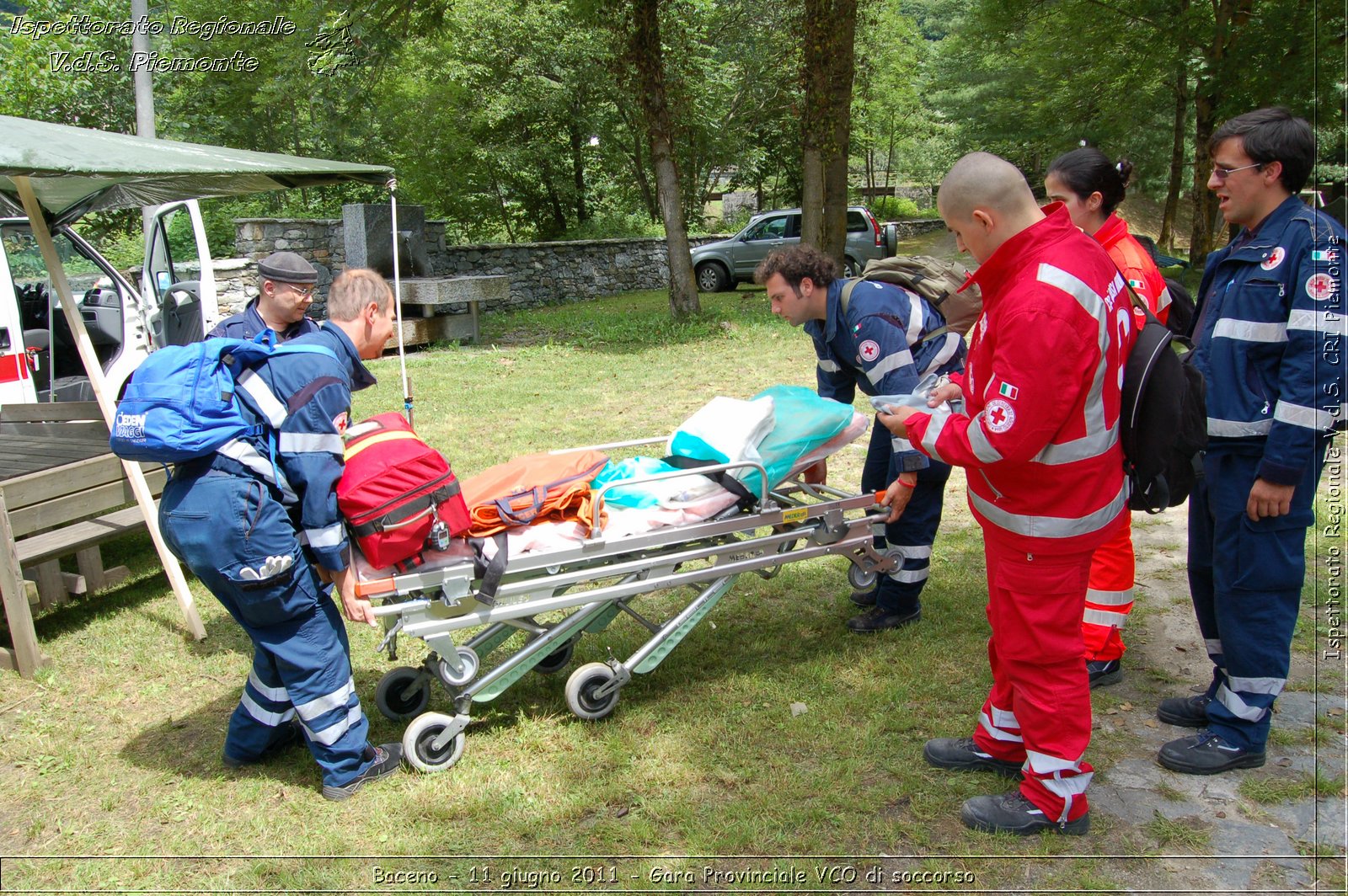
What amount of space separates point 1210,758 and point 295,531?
338 cm

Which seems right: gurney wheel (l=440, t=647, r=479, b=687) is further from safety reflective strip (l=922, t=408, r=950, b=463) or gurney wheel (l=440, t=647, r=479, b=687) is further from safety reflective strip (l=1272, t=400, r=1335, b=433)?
safety reflective strip (l=1272, t=400, r=1335, b=433)

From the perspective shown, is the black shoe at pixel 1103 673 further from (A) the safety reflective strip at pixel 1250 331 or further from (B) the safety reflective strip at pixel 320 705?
(B) the safety reflective strip at pixel 320 705

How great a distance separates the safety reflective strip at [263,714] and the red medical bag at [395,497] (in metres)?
0.84

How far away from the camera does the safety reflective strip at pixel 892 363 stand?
3.97 m

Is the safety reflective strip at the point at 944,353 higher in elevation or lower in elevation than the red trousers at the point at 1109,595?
higher

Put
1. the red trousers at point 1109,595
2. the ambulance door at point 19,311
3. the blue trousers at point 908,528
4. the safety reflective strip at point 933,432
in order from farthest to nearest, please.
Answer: the ambulance door at point 19,311
the blue trousers at point 908,528
the red trousers at point 1109,595
the safety reflective strip at point 933,432

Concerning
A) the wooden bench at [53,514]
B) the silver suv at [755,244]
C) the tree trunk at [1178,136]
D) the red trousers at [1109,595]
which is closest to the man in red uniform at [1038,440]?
the red trousers at [1109,595]

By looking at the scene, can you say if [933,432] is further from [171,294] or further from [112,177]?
[171,294]

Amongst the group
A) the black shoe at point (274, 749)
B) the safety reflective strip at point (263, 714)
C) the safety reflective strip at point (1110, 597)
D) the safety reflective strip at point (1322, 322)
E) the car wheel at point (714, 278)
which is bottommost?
the black shoe at point (274, 749)

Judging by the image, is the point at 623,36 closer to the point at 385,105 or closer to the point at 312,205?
the point at 385,105

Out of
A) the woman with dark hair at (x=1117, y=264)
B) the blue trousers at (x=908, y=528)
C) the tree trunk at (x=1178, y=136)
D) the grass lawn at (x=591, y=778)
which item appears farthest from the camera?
the tree trunk at (x=1178, y=136)

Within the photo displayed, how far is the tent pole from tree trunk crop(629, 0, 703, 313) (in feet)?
31.5

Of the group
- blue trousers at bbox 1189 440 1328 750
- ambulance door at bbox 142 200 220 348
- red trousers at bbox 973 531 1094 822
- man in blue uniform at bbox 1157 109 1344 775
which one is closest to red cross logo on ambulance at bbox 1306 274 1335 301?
man in blue uniform at bbox 1157 109 1344 775

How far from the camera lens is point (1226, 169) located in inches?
125
